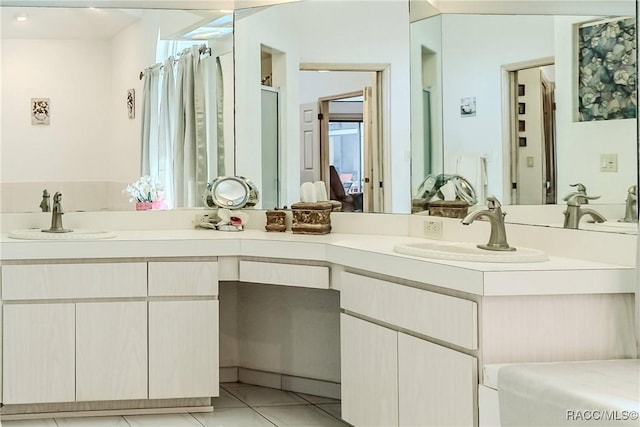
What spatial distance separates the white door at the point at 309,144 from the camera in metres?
3.38

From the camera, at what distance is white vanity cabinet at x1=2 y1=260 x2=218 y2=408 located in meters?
3.00

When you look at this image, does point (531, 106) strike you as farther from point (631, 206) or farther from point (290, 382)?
point (290, 382)

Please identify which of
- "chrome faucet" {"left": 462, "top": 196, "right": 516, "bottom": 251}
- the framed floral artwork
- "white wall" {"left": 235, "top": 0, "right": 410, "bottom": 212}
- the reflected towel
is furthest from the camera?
"white wall" {"left": 235, "top": 0, "right": 410, "bottom": 212}

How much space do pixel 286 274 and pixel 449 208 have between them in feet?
2.41

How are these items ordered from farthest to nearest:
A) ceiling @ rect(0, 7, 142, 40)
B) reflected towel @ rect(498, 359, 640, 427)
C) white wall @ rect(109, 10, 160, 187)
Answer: white wall @ rect(109, 10, 160, 187), ceiling @ rect(0, 7, 142, 40), reflected towel @ rect(498, 359, 640, 427)

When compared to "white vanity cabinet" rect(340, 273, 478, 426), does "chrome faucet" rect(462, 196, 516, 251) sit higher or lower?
higher

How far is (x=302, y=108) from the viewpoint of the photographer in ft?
11.2

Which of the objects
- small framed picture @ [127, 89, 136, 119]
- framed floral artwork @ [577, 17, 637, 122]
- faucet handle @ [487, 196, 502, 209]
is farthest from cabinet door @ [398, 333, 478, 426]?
small framed picture @ [127, 89, 136, 119]

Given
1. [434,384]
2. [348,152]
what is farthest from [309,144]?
[434,384]

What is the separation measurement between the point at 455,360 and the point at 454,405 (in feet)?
0.47

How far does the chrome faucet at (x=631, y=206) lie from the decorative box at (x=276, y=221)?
166cm

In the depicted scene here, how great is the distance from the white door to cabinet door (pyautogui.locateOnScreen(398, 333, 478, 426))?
4.02ft

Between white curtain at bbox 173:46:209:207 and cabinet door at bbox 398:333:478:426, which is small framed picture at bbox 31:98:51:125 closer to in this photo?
white curtain at bbox 173:46:209:207

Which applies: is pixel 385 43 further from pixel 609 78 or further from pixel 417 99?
pixel 609 78
